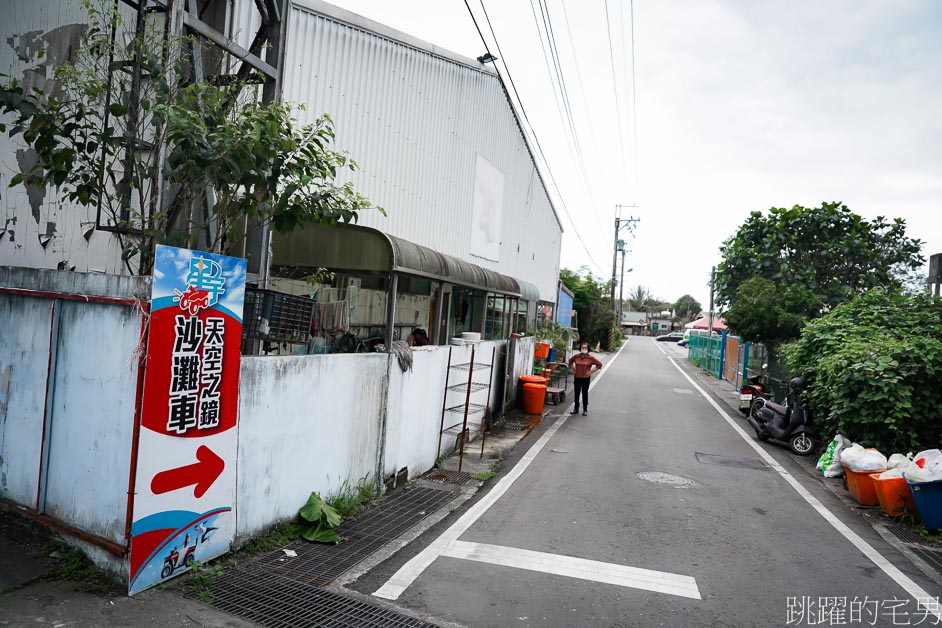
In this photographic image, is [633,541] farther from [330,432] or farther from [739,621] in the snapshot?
[330,432]

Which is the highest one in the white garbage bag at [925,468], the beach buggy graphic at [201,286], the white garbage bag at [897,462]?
the beach buggy graphic at [201,286]

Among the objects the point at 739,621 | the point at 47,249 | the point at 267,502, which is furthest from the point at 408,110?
the point at 739,621

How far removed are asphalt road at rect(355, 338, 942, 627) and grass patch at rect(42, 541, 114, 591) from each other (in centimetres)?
190

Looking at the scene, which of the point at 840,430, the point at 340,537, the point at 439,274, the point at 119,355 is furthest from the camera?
the point at 840,430

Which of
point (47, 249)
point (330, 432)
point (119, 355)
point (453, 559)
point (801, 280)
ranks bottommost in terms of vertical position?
point (453, 559)

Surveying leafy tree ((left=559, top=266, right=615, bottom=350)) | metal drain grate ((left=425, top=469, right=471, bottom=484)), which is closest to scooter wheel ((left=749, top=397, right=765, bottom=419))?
metal drain grate ((left=425, top=469, right=471, bottom=484))

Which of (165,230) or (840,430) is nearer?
(165,230)

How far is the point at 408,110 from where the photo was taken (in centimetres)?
1249

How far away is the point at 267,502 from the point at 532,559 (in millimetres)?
2486

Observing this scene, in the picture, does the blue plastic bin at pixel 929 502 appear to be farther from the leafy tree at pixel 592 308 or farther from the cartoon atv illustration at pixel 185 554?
the leafy tree at pixel 592 308

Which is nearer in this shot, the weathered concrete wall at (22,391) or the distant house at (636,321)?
the weathered concrete wall at (22,391)

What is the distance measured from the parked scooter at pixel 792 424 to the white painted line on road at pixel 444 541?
5.49m

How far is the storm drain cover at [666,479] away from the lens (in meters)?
9.02

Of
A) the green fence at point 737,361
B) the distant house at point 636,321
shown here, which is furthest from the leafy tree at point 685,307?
the green fence at point 737,361
